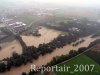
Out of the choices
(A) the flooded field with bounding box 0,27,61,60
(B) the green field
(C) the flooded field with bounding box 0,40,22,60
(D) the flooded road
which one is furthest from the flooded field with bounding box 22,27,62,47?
(B) the green field

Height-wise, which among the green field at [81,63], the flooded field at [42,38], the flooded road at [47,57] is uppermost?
the flooded field at [42,38]

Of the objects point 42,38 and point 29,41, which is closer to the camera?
point 29,41

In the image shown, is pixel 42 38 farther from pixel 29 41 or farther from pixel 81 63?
pixel 81 63

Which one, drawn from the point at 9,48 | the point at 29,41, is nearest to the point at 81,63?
the point at 29,41

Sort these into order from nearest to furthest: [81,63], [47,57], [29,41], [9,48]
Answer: [81,63] < [47,57] < [9,48] < [29,41]

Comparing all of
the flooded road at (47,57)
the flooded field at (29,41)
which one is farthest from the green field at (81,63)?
the flooded field at (29,41)

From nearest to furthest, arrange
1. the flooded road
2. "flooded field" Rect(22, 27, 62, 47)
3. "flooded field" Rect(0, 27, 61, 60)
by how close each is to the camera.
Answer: the flooded road, "flooded field" Rect(0, 27, 61, 60), "flooded field" Rect(22, 27, 62, 47)

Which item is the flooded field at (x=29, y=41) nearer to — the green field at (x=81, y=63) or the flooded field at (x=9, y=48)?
the flooded field at (x=9, y=48)

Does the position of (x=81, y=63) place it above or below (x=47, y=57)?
above

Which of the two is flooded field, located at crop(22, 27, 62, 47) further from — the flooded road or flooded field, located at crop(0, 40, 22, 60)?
the flooded road

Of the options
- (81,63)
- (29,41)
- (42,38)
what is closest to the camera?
(81,63)

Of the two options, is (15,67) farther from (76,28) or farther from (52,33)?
(76,28)

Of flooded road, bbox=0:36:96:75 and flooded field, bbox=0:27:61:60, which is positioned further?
flooded field, bbox=0:27:61:60
